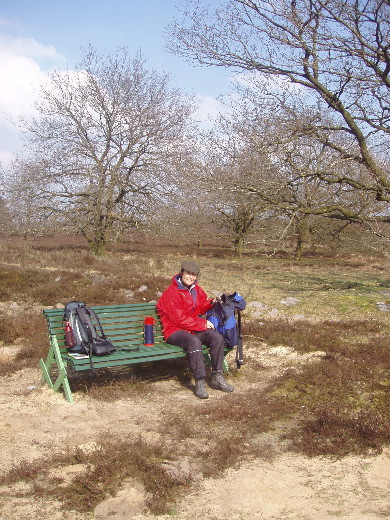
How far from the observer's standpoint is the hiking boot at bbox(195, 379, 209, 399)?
6004 mm

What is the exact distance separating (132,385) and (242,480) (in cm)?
259

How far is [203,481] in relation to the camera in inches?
158

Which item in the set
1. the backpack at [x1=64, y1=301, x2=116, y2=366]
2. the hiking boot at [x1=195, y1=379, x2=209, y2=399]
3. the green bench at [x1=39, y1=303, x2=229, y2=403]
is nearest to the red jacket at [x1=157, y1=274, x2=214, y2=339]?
the green bench at [x1=39, y1=303, x2=229, y2=403]

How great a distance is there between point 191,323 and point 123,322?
101 cm

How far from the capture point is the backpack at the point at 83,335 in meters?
5.99

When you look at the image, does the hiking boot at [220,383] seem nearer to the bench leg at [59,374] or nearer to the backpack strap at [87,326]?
the backpack strap at [87,326]

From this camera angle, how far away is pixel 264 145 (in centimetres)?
1120

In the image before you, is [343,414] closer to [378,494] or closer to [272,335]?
[378,494]

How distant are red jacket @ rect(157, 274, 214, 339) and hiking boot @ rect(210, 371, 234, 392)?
604 millimetres

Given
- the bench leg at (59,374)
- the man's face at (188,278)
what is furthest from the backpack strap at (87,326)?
the man's face at (188,278)

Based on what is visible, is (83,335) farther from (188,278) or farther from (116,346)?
(188,278)

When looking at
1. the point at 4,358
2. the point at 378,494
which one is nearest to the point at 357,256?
the point at 4,358

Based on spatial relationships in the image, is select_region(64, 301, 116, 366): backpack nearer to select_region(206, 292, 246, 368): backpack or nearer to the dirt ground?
the dirt ground

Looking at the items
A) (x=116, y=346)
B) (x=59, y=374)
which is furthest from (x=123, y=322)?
(x=59, y=374)
